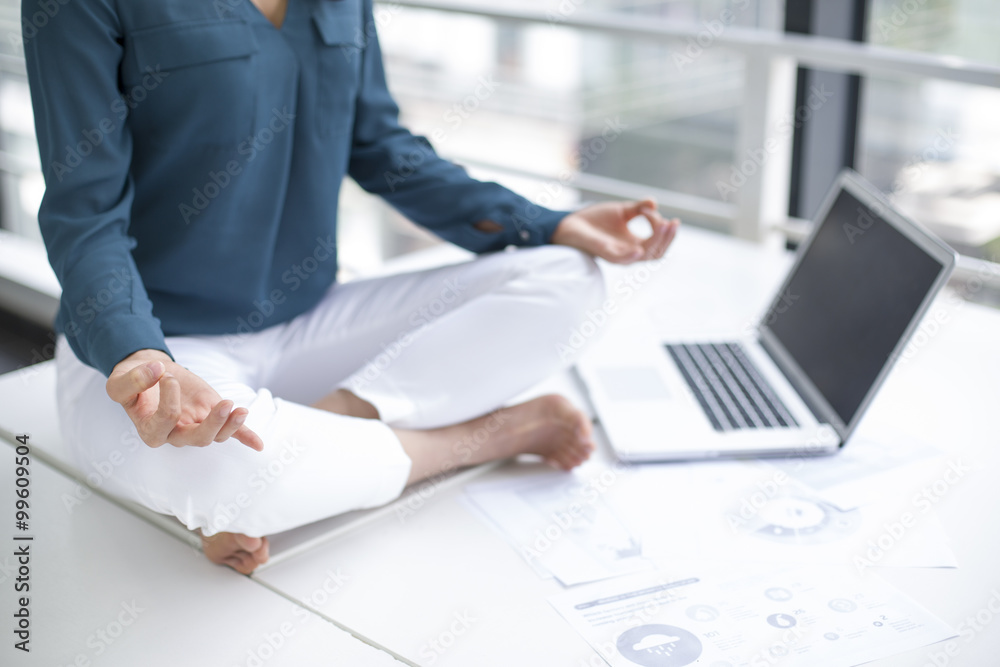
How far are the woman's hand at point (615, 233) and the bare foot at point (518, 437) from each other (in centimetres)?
23

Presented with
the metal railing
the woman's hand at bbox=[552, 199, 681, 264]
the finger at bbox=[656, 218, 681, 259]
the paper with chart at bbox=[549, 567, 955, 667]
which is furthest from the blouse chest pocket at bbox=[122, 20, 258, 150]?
the metal railing

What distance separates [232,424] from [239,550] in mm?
228

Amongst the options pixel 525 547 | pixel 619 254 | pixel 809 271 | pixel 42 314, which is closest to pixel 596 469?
pixel 525 547

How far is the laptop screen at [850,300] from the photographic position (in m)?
1.19

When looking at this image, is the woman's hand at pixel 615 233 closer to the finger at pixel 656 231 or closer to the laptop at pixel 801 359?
the finger at pixel 656 231

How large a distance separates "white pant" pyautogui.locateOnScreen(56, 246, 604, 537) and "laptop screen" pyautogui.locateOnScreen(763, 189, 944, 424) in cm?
34

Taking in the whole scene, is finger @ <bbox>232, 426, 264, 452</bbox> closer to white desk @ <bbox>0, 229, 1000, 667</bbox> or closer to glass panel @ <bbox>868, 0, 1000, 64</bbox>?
white desk @ <bbox>0, 229, 1000, 667</bbox>

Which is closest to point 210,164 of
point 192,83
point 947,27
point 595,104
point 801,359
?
point 192,83

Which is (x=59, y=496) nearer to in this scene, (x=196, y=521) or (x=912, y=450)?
(x=196, y=521)

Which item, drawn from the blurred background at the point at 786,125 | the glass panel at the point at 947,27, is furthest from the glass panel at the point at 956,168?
the glass panel at the point at 947,27

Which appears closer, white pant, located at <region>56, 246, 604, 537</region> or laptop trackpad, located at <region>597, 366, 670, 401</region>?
white pant, located at <region>56, 246, 604, 537</region>

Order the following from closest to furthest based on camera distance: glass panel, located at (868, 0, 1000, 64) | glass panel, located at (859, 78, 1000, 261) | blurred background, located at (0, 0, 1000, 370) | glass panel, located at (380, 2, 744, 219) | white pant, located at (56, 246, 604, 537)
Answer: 1. white pant, located at (56, 246, 604, 537)
2. blurred background, located at (0, 0, 1000, 370)
3. glass panel, located at (868, 0, 1000, 64)
4. glass panel, located at (859, 78, 1000, 261)
5. glass panel, located at (380, 2, 744, 219)

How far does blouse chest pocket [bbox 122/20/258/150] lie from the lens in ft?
3.54

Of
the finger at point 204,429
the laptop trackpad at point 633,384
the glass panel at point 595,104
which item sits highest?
the finger at point 204,429
